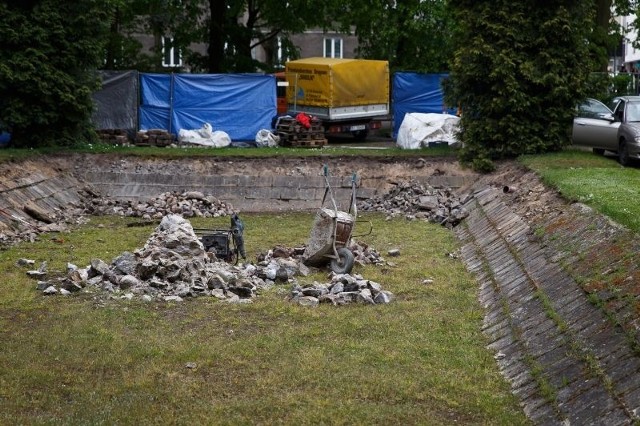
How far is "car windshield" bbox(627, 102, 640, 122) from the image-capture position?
25.9 meters

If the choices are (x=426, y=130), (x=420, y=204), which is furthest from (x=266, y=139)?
(x=420, y=204)

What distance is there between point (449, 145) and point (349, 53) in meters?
29.2

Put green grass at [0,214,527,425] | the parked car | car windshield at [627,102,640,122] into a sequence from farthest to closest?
car windshield at [627,102,640,122]
the parked car
green grass at [0,214,527,425]

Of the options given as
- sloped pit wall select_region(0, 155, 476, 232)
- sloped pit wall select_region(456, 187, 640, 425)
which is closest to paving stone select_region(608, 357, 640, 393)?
sloped pit wall select_region(456, 187, 640, 425)

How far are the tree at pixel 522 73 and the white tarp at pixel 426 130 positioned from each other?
4.19 meters

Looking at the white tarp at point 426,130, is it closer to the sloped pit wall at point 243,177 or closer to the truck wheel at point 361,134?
the sloped pit wall at point 243,177

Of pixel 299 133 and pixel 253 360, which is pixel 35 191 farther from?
pixel 253 360

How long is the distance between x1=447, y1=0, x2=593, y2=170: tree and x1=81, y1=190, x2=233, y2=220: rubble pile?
697 centimetres

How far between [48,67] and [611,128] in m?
15.6

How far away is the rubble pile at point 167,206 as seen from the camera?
25.2 metres

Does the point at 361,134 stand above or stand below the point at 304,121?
below

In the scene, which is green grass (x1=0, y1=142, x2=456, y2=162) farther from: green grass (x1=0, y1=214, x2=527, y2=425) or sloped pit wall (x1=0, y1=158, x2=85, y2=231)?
green grass (x1=0, y1=214, x2=527, y2=425)

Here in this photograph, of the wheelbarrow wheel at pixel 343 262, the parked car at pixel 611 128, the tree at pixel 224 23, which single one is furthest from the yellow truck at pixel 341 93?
the wheelbarrow wheel at pixel 343 262

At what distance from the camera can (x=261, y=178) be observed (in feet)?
90.9
